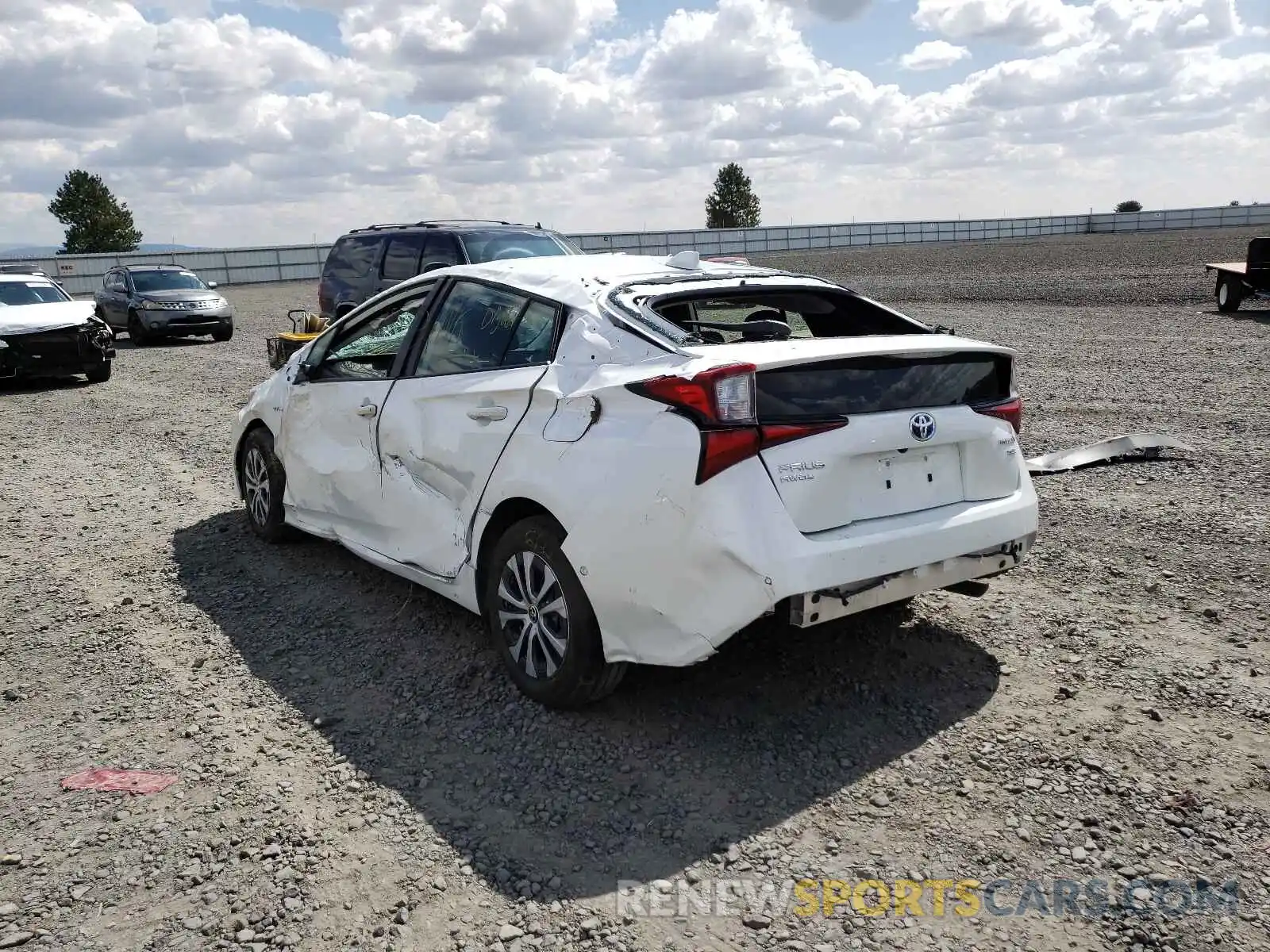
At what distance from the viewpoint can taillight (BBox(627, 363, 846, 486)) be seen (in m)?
3.54

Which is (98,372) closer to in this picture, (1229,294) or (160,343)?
(160,343)

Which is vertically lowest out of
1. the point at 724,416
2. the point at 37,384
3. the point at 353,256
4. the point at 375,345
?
the point at 37,384

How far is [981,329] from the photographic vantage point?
54.9ft

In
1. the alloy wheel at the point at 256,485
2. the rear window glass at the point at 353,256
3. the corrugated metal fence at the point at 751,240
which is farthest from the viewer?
the corrugated metal fence at the point at 751,240

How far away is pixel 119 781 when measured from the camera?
383 centimetres

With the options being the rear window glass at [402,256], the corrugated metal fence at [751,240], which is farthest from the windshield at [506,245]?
the corrugated metal fence at [751,240]

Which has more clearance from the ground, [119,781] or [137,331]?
[137,331]

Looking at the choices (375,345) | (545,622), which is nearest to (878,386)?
(545,622)

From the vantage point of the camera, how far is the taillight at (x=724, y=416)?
11.6 ft

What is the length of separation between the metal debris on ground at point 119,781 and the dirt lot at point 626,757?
2.3 inches

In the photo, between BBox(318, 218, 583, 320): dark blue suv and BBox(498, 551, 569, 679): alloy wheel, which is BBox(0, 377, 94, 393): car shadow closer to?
BBox(318, 218, 583, 320): dark blue suv

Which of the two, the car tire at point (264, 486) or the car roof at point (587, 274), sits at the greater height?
the car roof at point (587, 274)

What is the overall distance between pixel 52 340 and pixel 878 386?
1425 centimetres

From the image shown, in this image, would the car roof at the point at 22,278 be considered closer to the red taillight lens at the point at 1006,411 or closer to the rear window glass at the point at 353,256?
the rear window glass at the point at 353,256
